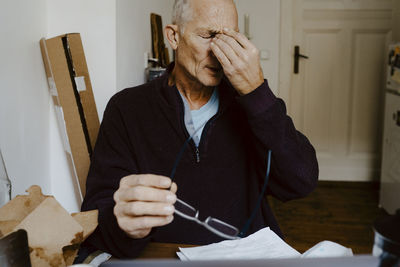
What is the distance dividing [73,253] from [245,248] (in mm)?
351

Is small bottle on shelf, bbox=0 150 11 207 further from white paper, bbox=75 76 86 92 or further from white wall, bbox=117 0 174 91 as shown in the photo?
white wall, bbox=117 0 174 91

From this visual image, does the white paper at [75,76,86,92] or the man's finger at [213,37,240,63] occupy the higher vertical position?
the man's finger at [213,37,240,63]

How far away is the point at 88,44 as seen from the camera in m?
1.76

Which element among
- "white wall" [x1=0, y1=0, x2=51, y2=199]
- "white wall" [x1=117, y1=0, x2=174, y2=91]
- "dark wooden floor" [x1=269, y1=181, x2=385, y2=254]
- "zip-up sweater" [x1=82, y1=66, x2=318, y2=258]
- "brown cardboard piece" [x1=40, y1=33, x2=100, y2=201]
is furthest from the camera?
"dark wooden floor" [x1=269, y1=181, x2=385, y2=254]

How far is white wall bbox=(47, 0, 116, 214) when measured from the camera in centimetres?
173

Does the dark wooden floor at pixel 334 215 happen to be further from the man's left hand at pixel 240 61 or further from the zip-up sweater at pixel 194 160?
the man's left hand at pixel 240 61

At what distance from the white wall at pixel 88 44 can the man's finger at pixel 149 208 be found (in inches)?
42.2

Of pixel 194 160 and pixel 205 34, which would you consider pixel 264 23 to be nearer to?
pixel 205 34

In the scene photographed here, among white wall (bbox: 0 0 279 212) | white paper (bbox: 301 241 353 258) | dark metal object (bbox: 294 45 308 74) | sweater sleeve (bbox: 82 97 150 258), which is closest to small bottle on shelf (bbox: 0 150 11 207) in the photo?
sweater sleeve (bbox: 82 97 150 258)

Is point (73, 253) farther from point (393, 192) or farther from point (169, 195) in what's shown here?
point (393, 192)

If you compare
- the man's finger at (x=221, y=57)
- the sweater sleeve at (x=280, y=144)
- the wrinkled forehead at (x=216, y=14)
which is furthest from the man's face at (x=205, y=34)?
the sweater sleeve at (x=280, y=144)

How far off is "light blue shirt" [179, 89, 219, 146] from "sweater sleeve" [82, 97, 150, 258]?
196mm

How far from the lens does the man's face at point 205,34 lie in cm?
122

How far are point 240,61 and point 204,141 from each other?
0.90 feet
